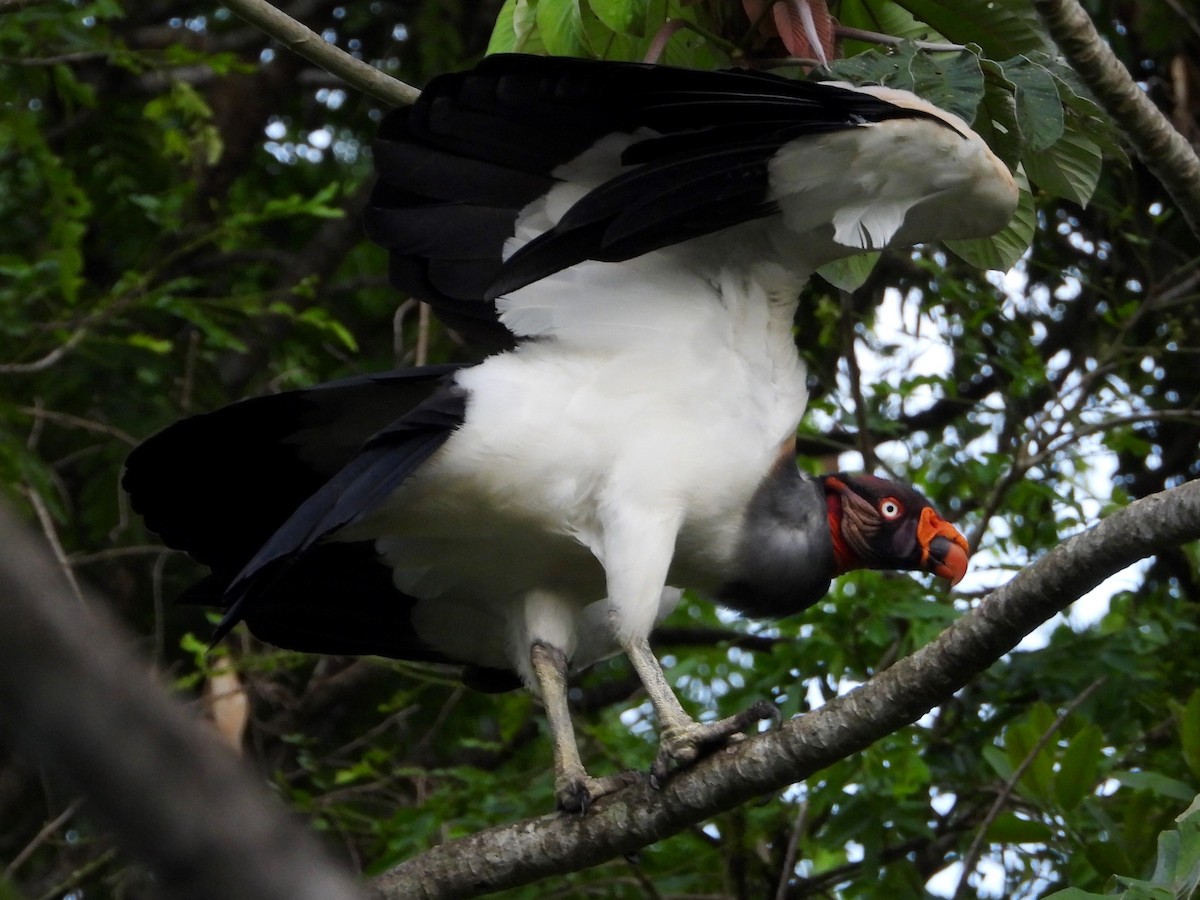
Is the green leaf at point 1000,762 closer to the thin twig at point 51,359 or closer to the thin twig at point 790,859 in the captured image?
the thin twig at point 790,859

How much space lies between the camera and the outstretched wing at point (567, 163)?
345cm

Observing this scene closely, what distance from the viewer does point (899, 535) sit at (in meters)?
4.30

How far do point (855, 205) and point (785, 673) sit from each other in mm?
1912

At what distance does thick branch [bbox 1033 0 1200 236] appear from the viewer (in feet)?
10.4

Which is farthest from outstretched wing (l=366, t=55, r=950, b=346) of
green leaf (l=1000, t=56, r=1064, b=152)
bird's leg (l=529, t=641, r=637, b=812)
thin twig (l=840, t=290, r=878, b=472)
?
thin twig (l=840, t=290, r=878, b=472)

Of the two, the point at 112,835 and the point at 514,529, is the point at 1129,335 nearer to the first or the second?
the point at 514,529

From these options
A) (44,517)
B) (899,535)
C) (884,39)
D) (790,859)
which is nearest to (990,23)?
(884,39)

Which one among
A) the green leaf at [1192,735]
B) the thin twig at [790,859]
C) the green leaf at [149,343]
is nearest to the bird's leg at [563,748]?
the thin twig at [790,859]

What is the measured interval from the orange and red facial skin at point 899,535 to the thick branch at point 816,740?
1.12 metres

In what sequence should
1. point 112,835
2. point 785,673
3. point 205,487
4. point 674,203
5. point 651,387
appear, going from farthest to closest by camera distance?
point 785,673
point 205,487
point 651,387
point 674,203
point 112,835

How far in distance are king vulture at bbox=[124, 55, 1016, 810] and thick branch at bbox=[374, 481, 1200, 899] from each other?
0.59ft

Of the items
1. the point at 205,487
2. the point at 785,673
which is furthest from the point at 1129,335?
the point at 205,487

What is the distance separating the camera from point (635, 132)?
3680 mm

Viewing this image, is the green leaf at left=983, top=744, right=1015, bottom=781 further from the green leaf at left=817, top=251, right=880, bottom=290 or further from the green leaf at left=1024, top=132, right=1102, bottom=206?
the green leaf at left=1024, top=132, right=1102, bottom=206
